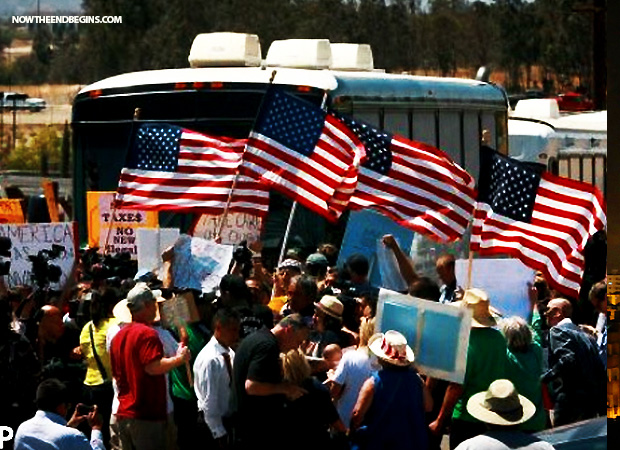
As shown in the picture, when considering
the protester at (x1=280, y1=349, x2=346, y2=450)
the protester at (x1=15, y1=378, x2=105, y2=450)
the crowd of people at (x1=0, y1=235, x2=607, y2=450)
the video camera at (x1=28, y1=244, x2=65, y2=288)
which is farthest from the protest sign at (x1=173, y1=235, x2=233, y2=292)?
the protester at (x1=15, y1=378, x2=105, y2=450)

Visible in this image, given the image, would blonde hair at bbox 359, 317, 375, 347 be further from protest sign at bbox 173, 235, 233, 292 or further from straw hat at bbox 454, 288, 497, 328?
protest sign at bbox 173, 235, 233, 292

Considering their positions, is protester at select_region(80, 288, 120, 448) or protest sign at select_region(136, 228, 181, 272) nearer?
protester at select_region(80, 288, 120, 448)

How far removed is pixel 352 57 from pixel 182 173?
25.0 feet

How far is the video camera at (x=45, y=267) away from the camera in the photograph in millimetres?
15477

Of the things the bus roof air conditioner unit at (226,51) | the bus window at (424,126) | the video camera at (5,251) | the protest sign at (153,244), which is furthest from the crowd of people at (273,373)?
the bus roof air conditioner unit at (226,51)

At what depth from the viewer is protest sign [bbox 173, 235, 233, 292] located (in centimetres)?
1446

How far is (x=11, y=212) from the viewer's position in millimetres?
19234

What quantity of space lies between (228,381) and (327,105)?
8.47m

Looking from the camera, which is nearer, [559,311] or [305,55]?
[559,311]

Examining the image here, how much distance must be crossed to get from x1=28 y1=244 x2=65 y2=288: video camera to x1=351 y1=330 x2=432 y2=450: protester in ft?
16.3

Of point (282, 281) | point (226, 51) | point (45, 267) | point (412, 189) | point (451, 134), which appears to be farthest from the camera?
point (451, 134)

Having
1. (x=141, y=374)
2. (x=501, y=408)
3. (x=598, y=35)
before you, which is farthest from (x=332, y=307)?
(x=598, y=35)

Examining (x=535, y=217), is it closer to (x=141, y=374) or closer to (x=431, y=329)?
(x=431, y=329)

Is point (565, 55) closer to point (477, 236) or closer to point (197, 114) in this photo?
point (197, 114)
